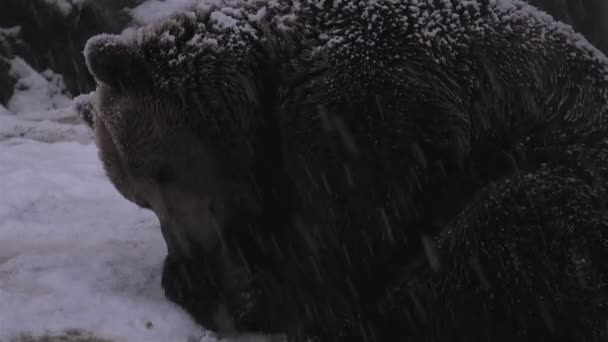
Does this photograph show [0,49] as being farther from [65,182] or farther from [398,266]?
[398,266]

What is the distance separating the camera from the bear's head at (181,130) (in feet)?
10.0

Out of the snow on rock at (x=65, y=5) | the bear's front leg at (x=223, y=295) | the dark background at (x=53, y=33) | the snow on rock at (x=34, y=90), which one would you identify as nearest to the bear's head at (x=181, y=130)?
the bear's front leg at (x=223, y=295)

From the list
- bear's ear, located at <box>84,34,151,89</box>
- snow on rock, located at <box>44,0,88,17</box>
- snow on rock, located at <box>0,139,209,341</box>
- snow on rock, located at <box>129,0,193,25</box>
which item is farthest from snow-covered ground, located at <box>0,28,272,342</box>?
snow on rock, located at <box>44,0,88,17</box>

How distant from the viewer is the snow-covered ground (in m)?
2.87

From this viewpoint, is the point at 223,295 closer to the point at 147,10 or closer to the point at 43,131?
the point at 43,131

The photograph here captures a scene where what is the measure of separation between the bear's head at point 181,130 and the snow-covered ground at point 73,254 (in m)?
0.49

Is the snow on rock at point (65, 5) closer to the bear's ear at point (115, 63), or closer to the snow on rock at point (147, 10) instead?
the snow on rock at point (147, 10)

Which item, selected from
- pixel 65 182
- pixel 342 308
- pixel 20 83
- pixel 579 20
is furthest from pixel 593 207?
pixel 20 83

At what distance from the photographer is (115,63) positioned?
9.74ft

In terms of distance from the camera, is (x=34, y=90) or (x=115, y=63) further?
(x=34, y=90)

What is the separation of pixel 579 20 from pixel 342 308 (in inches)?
285

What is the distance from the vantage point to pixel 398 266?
3037 mm

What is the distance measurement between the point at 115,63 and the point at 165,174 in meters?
0.53

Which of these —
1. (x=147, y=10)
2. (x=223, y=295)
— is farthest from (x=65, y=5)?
(x=223, y=295)
